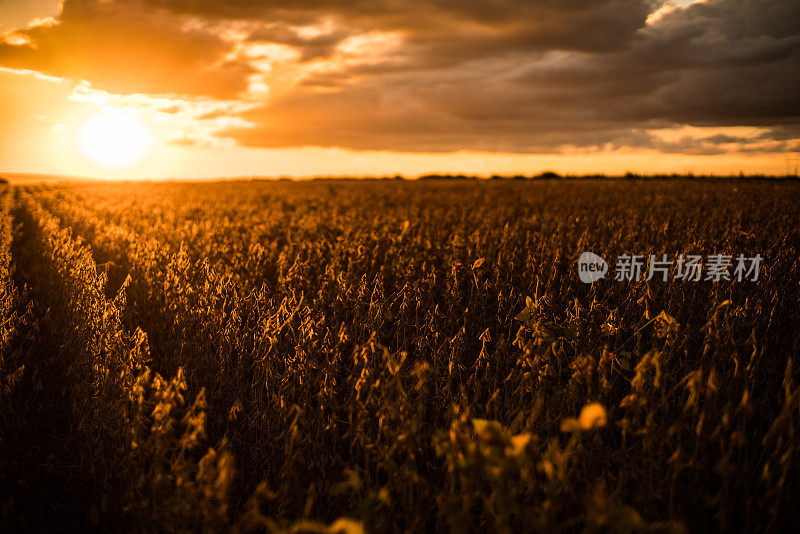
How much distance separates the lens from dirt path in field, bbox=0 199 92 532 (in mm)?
2446

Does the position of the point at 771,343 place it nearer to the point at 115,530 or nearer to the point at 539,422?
the point at 539,422

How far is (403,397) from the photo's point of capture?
1938mm

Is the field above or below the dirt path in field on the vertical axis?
above

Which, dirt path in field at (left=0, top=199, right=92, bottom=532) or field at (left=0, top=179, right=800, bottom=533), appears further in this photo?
dirt path in field at (left=0, top=199, right=92, bottom=532)

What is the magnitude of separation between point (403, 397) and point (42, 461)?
2478 millimetres

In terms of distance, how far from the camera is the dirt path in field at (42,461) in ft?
8.03

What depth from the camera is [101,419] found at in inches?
111

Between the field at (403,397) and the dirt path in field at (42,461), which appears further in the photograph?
the dirt path in field at (42,461)

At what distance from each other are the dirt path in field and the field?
1 cm

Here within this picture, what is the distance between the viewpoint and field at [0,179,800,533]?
176 cm

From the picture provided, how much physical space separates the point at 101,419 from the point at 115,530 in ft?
2.69

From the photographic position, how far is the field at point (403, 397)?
1.76m

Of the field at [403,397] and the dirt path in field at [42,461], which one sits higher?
the field at [403,397]

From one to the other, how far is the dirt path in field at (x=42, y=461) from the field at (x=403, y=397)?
→ 14mm
